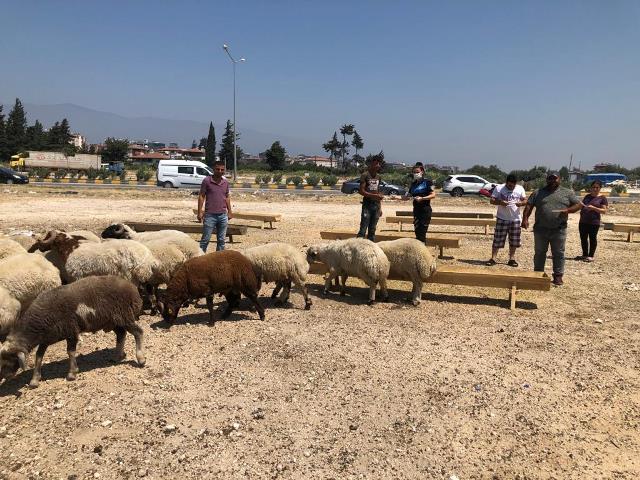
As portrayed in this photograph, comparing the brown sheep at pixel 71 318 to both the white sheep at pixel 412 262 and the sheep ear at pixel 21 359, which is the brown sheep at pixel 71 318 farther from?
the white sheep at pixel 412 262

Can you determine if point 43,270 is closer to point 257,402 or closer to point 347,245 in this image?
point 257,402

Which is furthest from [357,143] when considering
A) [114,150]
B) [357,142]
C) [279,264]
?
[279,264]

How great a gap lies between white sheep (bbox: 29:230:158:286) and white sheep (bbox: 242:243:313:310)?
1.62 metres

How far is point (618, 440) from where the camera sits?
4.39 m

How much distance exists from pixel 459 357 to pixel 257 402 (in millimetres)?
2806

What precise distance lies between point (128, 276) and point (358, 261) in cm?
385

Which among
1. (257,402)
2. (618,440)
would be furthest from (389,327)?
(618,440)

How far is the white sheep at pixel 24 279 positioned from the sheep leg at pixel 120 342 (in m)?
1.20

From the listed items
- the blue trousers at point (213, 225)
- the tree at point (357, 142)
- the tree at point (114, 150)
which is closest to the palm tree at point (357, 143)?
the tree at point (357, 142)

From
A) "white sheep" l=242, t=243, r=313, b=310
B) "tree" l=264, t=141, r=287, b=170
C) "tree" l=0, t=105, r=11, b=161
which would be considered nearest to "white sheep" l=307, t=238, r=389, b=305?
"white sheep" l=242, t=243, r=313, b=310

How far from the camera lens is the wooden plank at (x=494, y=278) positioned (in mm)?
8172

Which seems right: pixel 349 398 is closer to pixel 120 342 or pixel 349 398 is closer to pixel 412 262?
pixel 120 342

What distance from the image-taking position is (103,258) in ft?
23.0

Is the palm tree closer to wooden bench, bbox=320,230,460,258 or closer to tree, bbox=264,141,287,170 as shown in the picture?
tree, bbox=264,141,287,170
